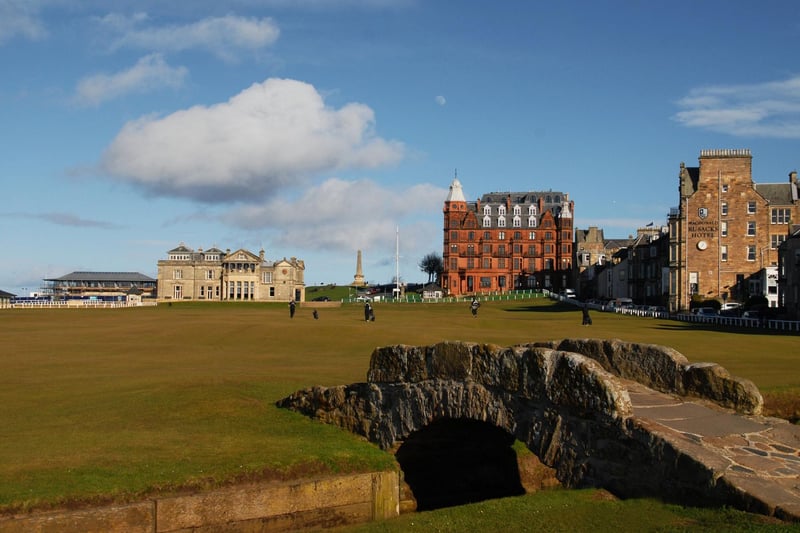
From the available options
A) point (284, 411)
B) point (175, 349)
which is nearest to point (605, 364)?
point (284, 411)

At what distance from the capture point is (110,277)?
194 m

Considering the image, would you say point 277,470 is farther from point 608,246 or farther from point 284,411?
point 608,246

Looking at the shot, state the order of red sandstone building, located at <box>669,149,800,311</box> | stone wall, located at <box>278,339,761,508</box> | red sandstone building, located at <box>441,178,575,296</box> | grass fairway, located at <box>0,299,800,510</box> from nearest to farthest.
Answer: stone wall, located at <box>278,339,761,508</box> → grass fairway, located at <box>0,299,800,510</box> → red sandstone building, located at <box>669,149,800,311</box> → red sandstone building, located at <box>441,178,575,296</box>

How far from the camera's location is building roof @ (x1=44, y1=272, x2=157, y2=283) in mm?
191500

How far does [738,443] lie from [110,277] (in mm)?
198770

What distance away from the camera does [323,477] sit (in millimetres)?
14609

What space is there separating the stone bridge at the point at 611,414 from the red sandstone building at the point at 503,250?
132280mm

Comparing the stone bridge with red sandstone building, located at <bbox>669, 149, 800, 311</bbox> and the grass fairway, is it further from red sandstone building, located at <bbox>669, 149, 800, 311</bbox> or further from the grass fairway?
red sandstone building, located at <bbox>669, 149, 800, 311</bbox>

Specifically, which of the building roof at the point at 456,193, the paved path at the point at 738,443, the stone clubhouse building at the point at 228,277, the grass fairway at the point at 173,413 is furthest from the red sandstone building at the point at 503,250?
the paved path at the point at 738,443

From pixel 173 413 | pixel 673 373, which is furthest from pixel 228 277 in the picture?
pixel 673 373

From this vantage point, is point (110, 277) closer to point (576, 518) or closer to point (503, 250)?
point (503, 250)

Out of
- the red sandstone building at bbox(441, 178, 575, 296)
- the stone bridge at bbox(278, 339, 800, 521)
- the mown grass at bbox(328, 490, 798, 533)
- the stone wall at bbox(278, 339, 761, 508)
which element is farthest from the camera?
the red sandstone building at bbox(441, 178, 575, 296)

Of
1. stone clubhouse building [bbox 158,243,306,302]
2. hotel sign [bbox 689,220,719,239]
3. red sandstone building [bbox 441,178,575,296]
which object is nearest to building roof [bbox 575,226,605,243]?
red sandstone building [bbox 441,178,575,296]

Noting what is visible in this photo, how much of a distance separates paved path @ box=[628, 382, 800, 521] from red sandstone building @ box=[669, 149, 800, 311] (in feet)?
230
